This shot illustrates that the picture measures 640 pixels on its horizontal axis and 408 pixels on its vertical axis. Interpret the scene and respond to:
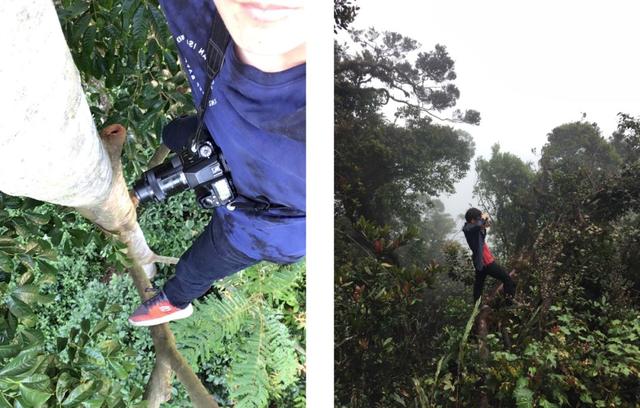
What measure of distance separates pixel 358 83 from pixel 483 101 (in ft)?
1.02

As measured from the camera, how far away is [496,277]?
124 cm

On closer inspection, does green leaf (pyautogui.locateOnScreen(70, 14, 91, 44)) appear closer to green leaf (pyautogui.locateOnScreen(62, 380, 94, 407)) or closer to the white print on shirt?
the white print on shirt

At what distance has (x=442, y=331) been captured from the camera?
133 cm

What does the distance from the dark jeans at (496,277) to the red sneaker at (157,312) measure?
706 millimetres

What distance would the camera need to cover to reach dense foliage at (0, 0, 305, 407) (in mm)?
1024

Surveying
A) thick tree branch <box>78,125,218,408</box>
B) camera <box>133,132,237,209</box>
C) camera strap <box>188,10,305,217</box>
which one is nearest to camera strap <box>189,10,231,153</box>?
camera strap <box>188,10,305,217</box>

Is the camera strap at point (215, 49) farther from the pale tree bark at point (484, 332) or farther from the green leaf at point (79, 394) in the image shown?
the pale tree bark at point (484, 332)

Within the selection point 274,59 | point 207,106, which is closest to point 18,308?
point 207,106

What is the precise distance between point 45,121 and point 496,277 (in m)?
0.95

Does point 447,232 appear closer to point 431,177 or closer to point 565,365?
point 431,177

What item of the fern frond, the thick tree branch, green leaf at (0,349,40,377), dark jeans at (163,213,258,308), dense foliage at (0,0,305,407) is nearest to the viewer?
green leaf at (0,349,40,377)

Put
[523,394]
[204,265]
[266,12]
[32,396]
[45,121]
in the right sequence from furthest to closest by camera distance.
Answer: [204,265] → [523,394] → [266,12] → [32,396] → [45,121]

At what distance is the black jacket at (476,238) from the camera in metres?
1.25

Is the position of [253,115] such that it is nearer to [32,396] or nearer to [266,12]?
[266,12]
